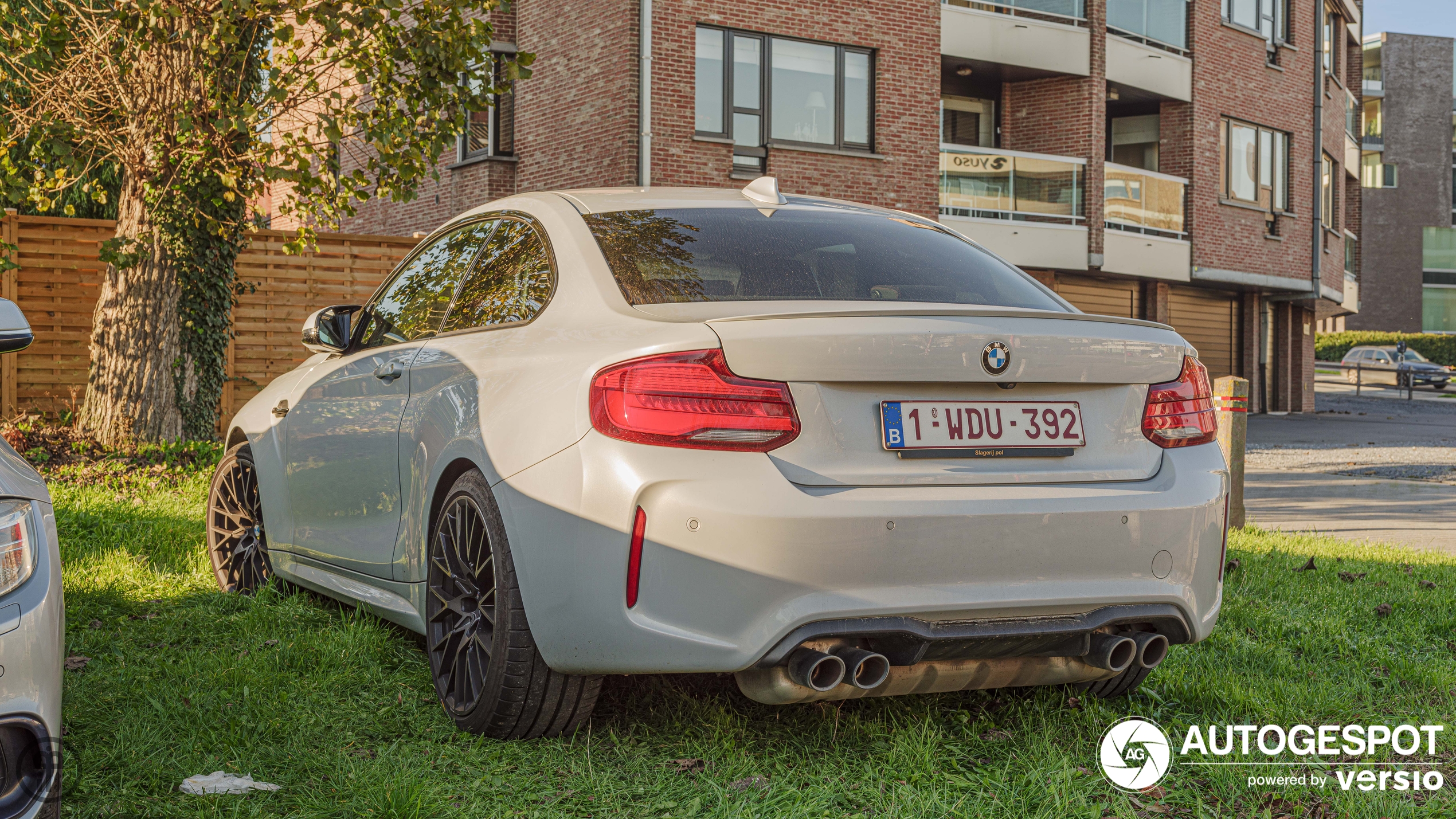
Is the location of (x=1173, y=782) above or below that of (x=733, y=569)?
below

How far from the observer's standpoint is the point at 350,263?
46.6 feet

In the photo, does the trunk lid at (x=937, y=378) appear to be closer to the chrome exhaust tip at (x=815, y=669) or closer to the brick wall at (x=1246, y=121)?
the chrome exhaust tip at (x=815, y=669)

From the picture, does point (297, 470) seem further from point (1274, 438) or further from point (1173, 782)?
point (1274, 438)

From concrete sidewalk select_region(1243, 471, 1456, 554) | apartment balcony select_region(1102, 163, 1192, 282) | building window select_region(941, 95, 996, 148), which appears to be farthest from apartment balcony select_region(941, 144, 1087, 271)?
concrete sidewalk select_region(1243, 471, 1456, 554)

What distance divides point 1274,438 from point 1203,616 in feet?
63.0

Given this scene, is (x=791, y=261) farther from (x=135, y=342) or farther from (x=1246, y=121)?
(x=1246, y=121)

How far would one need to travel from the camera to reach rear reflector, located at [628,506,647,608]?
2941 millimetres

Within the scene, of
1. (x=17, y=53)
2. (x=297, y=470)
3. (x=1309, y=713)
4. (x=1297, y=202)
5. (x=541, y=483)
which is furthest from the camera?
(x=1297, y=202)

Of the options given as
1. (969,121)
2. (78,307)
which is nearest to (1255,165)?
(969,121)

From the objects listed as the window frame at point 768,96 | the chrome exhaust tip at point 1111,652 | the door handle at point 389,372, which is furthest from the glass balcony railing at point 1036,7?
the chrome exhaust tip at point 1111,652

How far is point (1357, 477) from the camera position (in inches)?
548

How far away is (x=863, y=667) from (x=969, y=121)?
2274 cm

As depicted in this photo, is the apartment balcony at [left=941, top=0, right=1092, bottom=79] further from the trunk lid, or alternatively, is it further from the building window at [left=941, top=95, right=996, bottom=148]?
the trunk lid

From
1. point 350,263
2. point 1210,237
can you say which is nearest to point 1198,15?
point 1210,237
